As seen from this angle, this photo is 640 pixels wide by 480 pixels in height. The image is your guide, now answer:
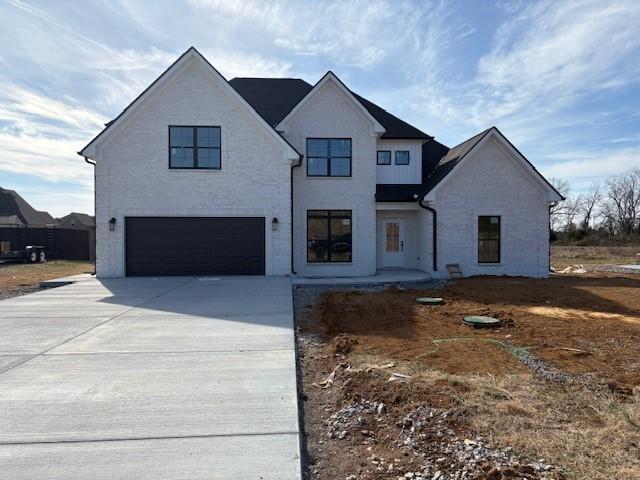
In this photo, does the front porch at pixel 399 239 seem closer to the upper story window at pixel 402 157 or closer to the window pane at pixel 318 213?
the upper story window at pixel 402 157

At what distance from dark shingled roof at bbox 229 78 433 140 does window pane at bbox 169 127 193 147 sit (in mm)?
3671

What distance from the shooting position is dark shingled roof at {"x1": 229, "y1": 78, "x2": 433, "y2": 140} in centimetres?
1741

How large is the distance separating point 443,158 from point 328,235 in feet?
22.8

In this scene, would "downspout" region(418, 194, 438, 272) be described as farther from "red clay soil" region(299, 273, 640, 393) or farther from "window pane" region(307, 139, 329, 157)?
"window pane" region(307, 139, 329, 157)

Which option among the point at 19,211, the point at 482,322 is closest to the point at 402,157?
the point at 482,322

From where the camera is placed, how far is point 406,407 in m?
Answer: 4.05

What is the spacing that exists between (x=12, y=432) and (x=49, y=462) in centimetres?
75

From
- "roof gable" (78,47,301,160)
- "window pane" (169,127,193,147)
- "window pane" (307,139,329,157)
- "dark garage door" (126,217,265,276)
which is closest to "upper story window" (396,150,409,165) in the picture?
"window pane" (307,139,329,157)

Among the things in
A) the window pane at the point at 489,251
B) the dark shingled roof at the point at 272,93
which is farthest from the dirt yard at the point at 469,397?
the dark shingled roof at the point at 272,93

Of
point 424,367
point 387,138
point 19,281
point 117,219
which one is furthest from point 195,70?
point 424,367

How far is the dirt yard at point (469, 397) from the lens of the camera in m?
3.15

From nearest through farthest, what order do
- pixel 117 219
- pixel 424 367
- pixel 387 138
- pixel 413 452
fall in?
pixel 413 452
pixel 424 367
pixel 117 219
pixel 387 138

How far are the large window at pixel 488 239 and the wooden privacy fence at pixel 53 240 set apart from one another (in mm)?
24087

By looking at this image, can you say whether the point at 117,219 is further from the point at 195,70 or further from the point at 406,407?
the point at 406,407
